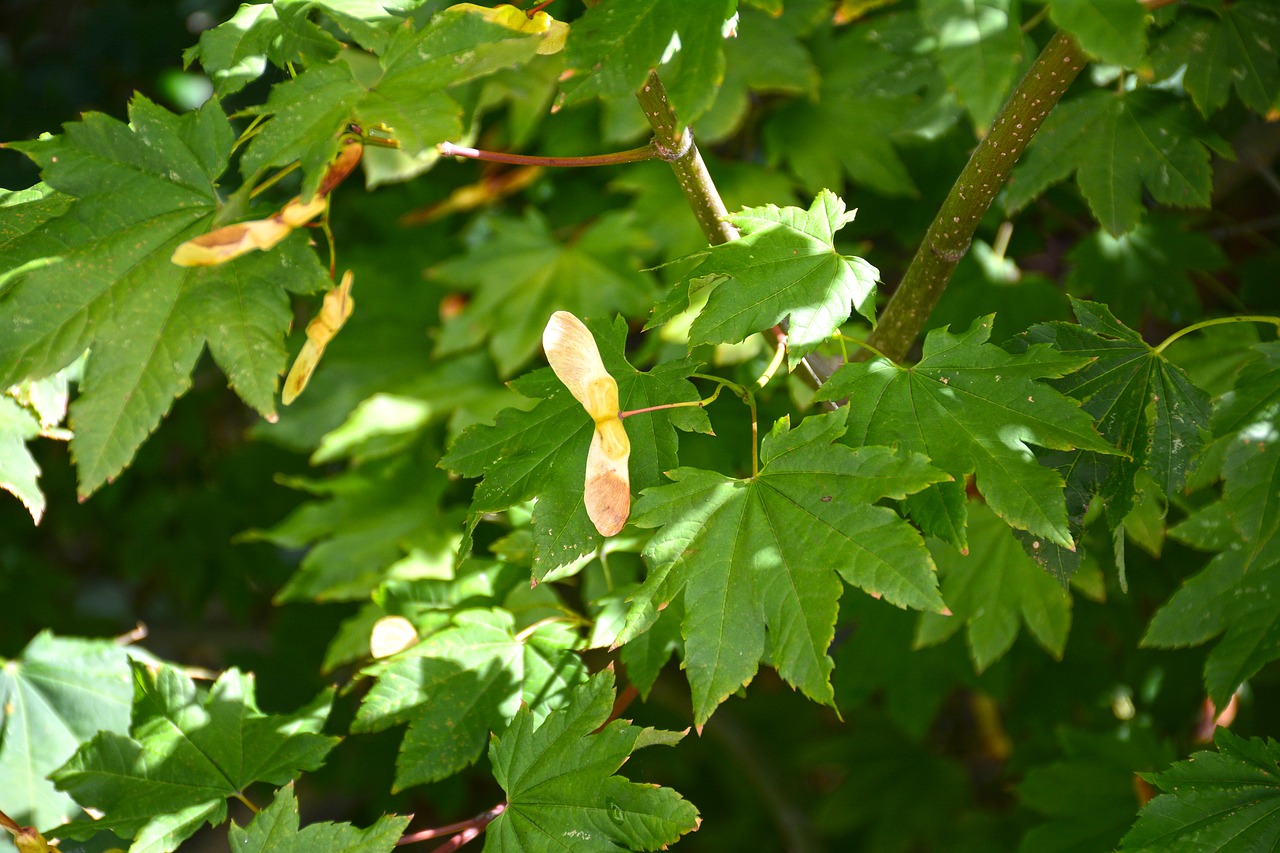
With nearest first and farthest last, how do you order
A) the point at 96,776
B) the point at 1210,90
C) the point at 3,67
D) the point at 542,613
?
the point at 96,776 → the point at 542,613 → the point at 1210,90 → the point at 3,67

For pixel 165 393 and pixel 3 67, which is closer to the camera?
pixel 165 393

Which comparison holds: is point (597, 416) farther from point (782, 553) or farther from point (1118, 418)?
point (1118, 418)

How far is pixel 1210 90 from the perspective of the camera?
122cm

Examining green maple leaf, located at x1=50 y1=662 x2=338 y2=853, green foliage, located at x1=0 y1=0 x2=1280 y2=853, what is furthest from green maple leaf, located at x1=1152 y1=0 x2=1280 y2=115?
green maple leaf, located at x1=50 y1=662 x2=338 y2=853

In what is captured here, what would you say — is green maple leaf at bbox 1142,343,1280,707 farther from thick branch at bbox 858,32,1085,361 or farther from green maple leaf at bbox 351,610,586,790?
green maple leaf at bbox 351,610,586,790

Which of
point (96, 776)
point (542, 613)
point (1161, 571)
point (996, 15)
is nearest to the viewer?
point (996, 15)

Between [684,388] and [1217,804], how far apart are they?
621 millimetres

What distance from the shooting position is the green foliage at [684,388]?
2.60 feet

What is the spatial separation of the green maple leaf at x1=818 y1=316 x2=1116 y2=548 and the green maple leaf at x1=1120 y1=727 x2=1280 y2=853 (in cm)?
30

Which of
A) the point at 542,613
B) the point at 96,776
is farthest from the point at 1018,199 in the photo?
the point at 96,776

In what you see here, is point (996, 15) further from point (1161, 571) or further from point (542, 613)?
point (1161, 571)

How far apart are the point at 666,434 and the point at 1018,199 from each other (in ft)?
2.41

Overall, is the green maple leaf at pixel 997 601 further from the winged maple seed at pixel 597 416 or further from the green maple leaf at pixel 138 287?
the green maple leaf at pixel 138 287

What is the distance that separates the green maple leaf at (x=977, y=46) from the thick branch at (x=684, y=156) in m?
0.24
